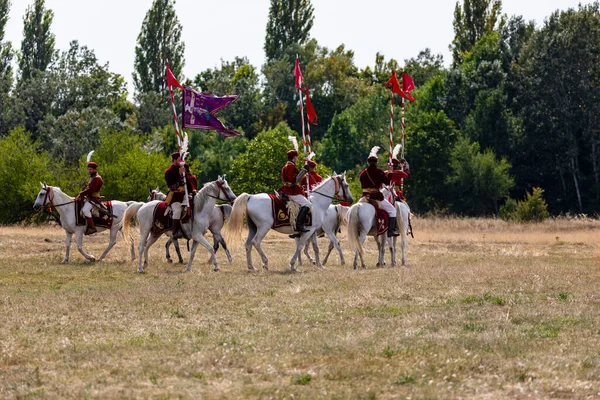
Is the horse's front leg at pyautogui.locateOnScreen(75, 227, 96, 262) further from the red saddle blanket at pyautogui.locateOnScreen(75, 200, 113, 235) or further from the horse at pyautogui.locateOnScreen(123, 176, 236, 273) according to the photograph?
the horse at pyautogui.locateOnScreen(123, 176, 236, 273)

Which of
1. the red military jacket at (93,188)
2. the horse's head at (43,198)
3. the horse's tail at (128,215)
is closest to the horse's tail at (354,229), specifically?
the horse's tail at (128,215)

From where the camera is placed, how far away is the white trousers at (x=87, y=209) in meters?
28.0

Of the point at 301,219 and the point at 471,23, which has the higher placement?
the point at 471,23

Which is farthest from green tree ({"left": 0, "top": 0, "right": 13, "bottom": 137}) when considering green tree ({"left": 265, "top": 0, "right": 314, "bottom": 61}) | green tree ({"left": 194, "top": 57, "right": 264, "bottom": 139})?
green tree ({"left": 265, "top": 0, "right": 314, "bottom": 61})

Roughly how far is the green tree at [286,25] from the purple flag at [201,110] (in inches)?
3170

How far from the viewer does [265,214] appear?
2497 cm

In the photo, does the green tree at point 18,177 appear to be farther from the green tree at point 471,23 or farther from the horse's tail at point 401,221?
the green tree at point 471,23

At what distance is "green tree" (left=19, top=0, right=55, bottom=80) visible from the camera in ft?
299

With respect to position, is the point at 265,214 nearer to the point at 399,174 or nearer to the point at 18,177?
the point at 399,174

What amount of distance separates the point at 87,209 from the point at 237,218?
18.8 ft

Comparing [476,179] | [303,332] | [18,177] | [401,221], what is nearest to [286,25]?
[476,179]

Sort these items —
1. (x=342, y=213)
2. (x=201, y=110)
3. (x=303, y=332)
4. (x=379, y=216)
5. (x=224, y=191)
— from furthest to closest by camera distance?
1. (x=342, y=213)
2. (x=201, y=110)
3. (x=379, y=216)
4. (x=224, y=191)
5. (x=303, y=332)

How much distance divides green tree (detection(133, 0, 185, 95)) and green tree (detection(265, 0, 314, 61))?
14.6 m

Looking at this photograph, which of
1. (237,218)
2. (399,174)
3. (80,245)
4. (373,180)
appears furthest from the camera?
(80,245)
